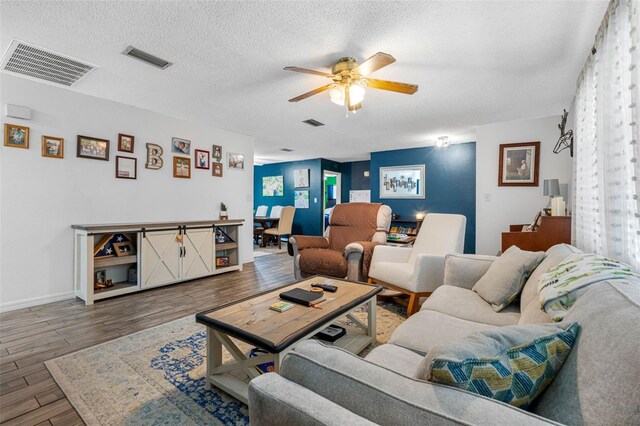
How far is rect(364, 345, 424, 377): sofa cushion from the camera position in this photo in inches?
43.3

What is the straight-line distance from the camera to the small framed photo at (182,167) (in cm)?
416

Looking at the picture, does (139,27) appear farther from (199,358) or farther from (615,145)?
(615,145)

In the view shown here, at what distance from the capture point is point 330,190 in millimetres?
8781

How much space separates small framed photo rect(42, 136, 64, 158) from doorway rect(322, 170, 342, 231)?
5359 millimetres

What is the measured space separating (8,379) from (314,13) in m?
2.87

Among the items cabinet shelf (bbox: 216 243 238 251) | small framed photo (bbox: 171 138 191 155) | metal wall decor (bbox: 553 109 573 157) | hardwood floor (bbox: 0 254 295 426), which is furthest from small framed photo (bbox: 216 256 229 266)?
metal wall decor (bbox: 553 109 573 157)

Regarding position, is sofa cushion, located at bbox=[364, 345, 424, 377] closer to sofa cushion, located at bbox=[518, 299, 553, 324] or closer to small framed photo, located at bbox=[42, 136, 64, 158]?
sofa cushion, located at bbox=[518, 299, 553, 324]

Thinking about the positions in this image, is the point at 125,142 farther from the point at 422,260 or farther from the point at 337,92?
the point at 422,260

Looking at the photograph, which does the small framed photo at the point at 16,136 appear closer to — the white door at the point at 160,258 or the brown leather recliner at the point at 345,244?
the white door at the point at 160,258

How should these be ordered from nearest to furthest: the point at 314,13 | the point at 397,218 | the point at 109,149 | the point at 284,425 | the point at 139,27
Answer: the point at 284,425 < the point at 314,13 < the point at 139,27 < the point at 109,149 < the point at 397,218

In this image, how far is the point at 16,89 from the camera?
2848mm

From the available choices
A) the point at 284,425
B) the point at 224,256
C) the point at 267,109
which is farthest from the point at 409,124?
the point at 284,425

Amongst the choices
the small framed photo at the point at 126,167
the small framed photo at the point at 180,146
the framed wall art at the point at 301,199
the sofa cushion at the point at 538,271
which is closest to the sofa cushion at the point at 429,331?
the sofa cushion at the point at 538,271

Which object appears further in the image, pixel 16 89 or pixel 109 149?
pixel 109 149
